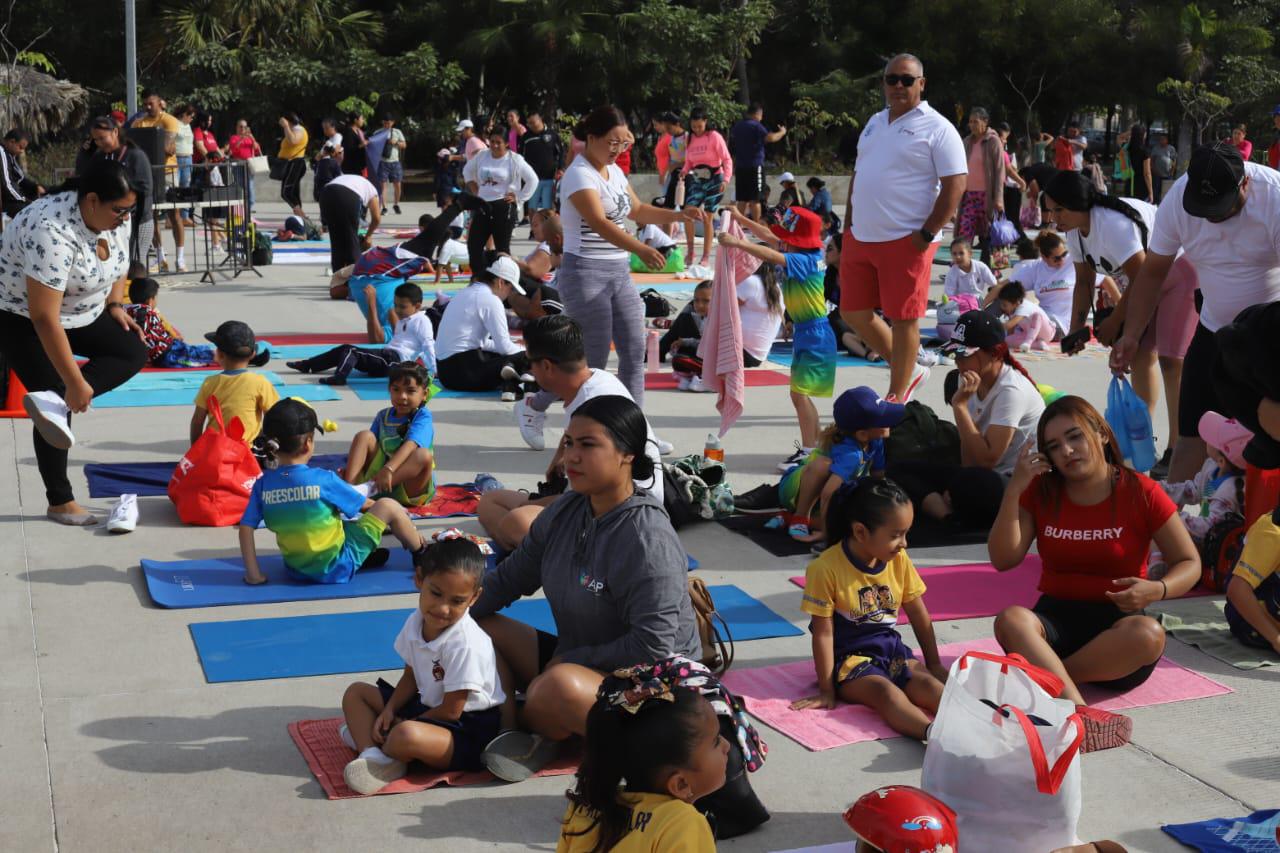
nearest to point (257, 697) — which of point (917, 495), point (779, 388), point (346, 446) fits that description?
point (917, 495)

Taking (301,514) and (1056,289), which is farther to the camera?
(1056,289)

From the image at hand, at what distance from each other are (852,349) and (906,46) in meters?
25.6

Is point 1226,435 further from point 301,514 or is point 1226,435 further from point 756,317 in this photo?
point 756,317

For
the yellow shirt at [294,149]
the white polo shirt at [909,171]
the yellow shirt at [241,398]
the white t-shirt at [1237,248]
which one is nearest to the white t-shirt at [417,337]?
the yellow shirt at [241,398]

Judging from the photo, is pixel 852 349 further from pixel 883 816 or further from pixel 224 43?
pixel 224 43

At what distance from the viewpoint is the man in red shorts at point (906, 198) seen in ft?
26.9

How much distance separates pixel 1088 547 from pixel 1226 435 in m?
1.82

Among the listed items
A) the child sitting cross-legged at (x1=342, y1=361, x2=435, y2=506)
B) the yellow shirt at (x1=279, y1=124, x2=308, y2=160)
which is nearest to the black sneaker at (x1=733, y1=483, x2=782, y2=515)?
the child sitting cross-legged at (x1=342, y1=361, x2=435, y2=506)

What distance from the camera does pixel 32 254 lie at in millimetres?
6422

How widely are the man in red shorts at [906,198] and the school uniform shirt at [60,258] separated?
3959 mm

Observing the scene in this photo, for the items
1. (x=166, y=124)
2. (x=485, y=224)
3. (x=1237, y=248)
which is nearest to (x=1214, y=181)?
(x=1237, y=248)

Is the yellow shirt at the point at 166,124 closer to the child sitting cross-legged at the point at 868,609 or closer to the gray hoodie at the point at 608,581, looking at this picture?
the gray hoodie at the point at 608,581

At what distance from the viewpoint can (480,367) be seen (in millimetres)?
10461

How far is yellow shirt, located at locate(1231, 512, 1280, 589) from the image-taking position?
5.21 metres
